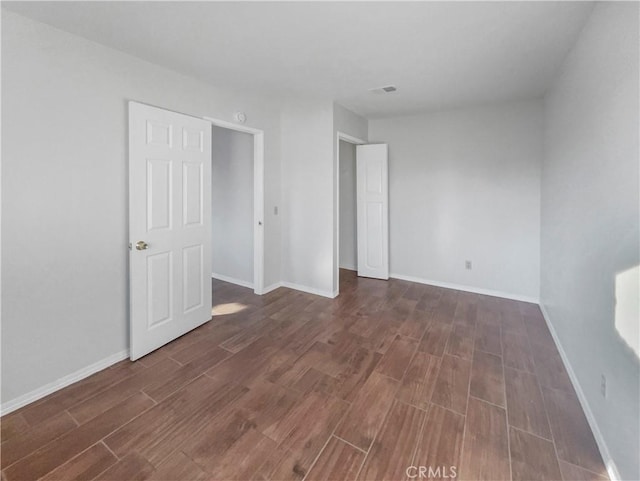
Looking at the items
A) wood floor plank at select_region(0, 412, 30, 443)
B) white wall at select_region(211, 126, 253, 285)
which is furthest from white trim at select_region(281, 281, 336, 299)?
wood floor plank at select_region(0, 412, 30, 443)

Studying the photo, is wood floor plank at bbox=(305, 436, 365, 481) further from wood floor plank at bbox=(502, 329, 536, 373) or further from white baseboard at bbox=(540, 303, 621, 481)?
wood floor plank at bbox=(502, 329, 536, 373)

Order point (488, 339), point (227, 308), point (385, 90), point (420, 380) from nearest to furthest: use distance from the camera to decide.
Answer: point (420, 380) → point (488, 339) → point (385, 90) → point (227, 308)

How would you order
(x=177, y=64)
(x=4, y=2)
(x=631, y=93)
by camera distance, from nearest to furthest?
1. (x=631, y=93)
2. (x=4, y=2)
3. (x=177, y=64)

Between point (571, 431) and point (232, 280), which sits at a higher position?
point (232, 280)

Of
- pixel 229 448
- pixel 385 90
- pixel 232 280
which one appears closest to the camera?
pixel 229 448

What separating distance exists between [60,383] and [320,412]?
6.07ft

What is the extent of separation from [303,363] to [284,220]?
2.29 m

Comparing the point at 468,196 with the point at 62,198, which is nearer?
the point at 62,198

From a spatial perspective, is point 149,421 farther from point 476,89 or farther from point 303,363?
point 476,89

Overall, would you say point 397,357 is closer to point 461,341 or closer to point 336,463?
point 461,341

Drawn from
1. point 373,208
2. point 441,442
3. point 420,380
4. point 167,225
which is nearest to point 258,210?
point 167,225

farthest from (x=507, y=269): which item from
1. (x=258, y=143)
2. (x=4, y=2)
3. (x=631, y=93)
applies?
(x=4, y=2)

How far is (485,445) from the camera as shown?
1606 millimetres

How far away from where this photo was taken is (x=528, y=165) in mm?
3688
